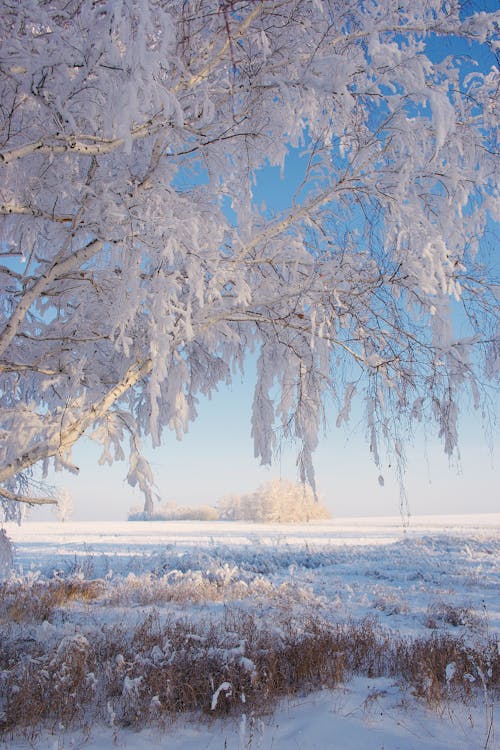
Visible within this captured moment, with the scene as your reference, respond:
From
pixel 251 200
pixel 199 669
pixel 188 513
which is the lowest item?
pixel 188 513

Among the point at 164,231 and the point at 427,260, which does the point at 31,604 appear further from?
the point at 427,260

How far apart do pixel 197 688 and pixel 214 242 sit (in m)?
3.47

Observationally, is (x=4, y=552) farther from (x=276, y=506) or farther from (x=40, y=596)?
(x=276, y=506)

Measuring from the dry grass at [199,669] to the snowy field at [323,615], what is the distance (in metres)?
0.08

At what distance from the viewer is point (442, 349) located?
13.5 feet

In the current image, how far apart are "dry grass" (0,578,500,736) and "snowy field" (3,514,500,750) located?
0.08m

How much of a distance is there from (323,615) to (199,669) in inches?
136

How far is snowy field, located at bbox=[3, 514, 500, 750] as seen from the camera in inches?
123

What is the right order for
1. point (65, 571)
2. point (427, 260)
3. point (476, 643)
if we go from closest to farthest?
point (427, 260) → point (476, 643) → point (65, 571)

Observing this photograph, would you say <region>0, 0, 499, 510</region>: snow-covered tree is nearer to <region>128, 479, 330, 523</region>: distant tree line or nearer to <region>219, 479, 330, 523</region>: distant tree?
<region>128, 479, 330, 523</region>: distant tree line

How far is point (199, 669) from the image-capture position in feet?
12.9

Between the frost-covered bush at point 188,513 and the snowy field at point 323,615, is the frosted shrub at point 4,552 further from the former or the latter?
the frost-covered bush at point 188,513

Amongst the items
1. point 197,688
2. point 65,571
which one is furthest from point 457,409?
point 65,571

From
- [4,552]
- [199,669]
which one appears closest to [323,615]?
[199,669]
